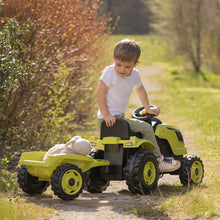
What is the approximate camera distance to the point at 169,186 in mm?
5949

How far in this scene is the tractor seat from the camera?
5418 millimetres

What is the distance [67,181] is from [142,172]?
2.76 feet

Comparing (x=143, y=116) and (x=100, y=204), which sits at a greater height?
(x=143, y=116)

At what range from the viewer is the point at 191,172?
5.89 m

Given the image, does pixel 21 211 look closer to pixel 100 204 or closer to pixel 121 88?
pixel 100 204

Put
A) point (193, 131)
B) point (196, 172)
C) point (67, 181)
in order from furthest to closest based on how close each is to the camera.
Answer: point (193, 131)
point (196, 172)
point (67, 181)

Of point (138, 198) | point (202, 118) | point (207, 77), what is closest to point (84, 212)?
point (138, 198)

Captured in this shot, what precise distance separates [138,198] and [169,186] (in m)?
0.88

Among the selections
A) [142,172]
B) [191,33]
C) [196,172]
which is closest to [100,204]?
[142,172]

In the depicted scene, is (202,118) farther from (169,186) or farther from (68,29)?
(169,186)

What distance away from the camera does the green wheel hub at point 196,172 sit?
5934 millimetres

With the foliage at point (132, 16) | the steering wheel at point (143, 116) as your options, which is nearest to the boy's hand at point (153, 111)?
the steering wheel at point (143, 116)

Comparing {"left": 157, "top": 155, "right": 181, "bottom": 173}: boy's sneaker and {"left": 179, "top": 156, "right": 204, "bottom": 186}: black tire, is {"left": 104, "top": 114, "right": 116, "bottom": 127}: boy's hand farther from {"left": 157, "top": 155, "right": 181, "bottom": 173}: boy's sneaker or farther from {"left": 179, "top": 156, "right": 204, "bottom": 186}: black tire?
{"left": 179, "top": 156, "right": 204, "bottom": 186}: black tire

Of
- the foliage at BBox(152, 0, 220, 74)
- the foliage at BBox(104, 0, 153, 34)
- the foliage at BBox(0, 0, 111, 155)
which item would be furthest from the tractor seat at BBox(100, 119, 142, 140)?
the foliage at BBox(104, 0, 153, 34)
